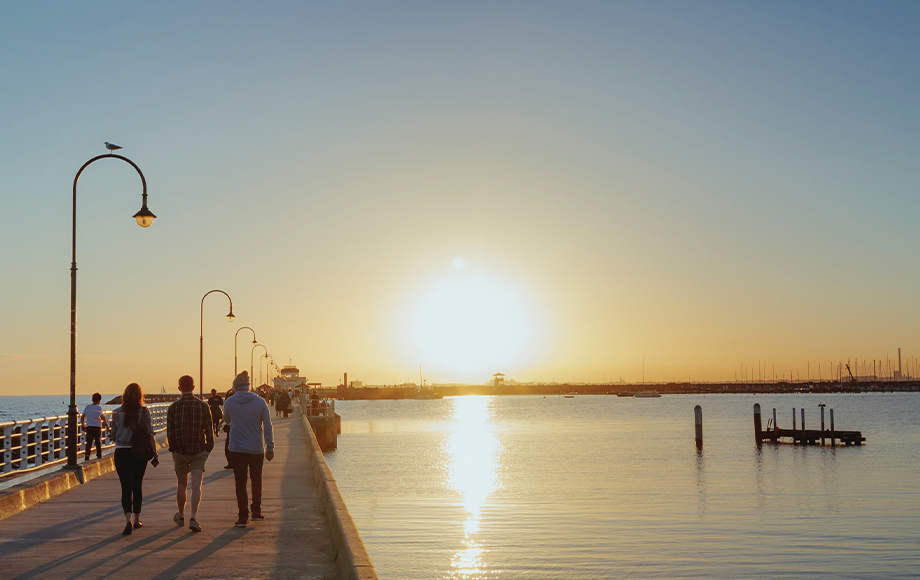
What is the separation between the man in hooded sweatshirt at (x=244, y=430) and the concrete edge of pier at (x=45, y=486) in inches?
161

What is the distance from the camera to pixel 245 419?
11.2 m

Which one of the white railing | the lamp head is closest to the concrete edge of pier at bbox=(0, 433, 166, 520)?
the white railing

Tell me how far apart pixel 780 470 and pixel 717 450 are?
14.3 meters

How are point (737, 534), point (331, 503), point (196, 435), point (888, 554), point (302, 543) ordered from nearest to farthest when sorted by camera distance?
1. point (302, 543)
2. point (196, 435)
3. point (331, 503)
4. point (888, 554)
5. point (737, 534)

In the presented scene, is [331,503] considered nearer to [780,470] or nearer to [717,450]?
[780,470]

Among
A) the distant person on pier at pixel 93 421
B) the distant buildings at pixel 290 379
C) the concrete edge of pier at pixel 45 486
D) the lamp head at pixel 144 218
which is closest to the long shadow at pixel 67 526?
the concrete edge of pier at pixel 45 486

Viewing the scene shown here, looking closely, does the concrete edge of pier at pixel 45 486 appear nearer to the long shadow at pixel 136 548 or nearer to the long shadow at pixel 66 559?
the long shadow at pixel 66 559

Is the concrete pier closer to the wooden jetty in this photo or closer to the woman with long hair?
the woman with long hair

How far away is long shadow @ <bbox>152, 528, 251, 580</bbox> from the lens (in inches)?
339

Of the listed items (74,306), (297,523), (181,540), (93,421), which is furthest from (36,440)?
(181,540)

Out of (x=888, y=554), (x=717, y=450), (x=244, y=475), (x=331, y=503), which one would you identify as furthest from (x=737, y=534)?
(x=717, y=450)

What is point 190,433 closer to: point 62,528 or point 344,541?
point 62,528

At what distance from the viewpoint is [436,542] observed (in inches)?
927

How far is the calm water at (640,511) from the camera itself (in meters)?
20.5
